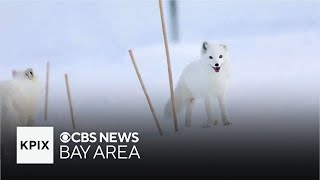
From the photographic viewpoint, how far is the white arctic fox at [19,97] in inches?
82.0

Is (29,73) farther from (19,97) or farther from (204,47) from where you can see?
(204,47)

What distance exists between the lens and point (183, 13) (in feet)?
6.73

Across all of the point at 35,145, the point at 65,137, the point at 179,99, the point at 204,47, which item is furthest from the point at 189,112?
the point at 35,145

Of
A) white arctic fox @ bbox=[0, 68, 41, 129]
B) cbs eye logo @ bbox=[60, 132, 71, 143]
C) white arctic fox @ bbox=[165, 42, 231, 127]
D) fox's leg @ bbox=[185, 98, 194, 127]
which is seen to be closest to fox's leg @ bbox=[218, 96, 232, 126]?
white arctic fox @ bbox=[165, 42, 231, 127]

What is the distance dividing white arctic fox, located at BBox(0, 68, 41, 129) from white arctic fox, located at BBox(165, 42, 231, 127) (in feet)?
1.88

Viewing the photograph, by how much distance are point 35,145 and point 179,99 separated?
0.62 m

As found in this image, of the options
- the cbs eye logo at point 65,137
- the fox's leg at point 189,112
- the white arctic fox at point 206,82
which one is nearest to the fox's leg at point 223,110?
the white arctic fox at point 206,82

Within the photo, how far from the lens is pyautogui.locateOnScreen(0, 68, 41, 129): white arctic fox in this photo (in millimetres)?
2082

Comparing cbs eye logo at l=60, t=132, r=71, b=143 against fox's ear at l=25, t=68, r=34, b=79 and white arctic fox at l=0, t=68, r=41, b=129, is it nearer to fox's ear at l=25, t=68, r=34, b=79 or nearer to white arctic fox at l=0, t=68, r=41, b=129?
white arctic fox at l=0, t=68, r=41, b=129

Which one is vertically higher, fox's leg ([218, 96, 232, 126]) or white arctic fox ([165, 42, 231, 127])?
white arctic fox ([165, 42, 231, 127])

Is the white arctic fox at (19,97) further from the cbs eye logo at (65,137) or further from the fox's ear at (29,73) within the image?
the cbs eye logo at (65,137)

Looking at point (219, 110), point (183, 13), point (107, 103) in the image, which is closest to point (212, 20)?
point (183, 13)

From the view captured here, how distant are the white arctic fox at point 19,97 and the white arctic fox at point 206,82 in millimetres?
574

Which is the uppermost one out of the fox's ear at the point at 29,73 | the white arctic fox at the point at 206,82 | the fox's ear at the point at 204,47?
the fox's ear at the point at 204,47
